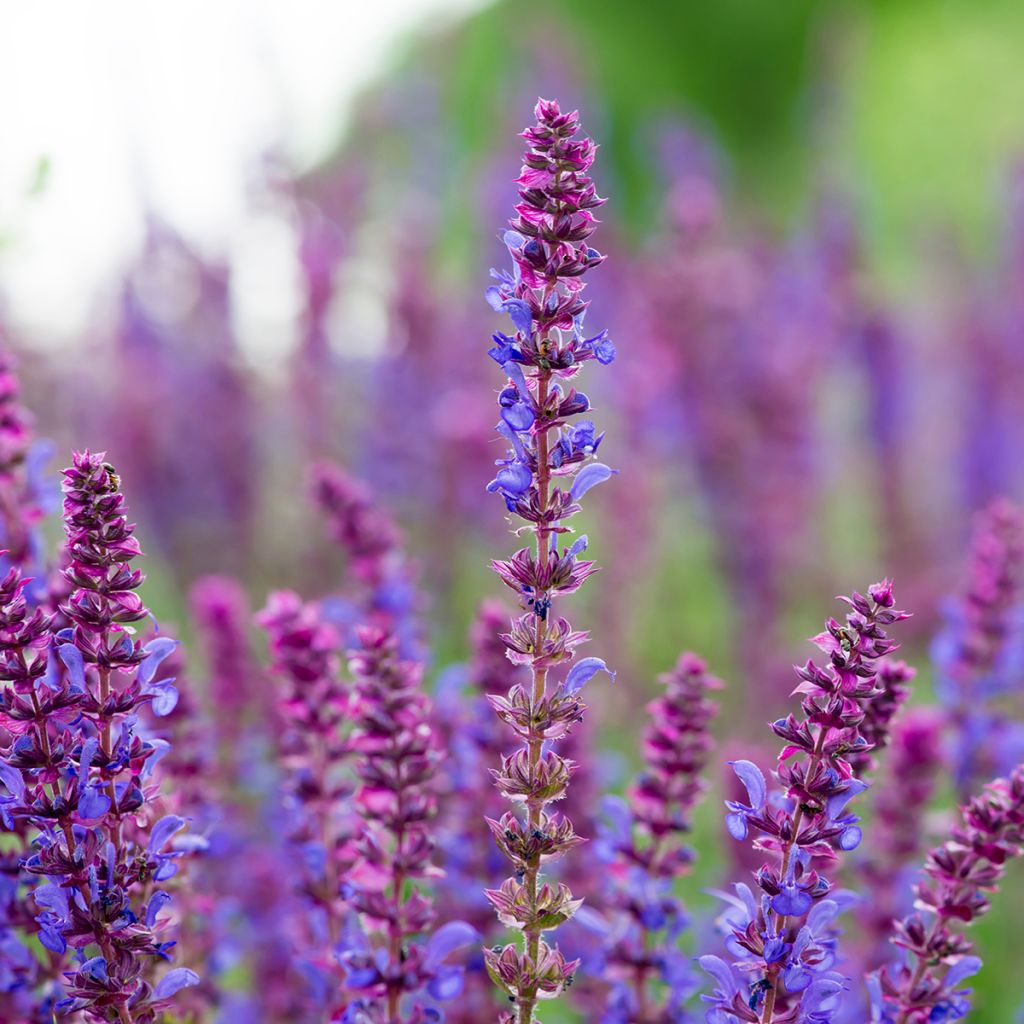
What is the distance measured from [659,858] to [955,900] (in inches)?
14.3

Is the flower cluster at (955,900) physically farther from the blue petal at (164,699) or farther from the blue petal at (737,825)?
the blue petal at (164,699)

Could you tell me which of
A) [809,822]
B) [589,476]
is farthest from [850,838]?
[589,476]

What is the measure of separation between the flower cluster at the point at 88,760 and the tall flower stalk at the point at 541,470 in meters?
0.32

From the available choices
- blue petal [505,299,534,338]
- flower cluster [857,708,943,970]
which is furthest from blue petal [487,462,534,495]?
flower cluster [857,708,943,970]

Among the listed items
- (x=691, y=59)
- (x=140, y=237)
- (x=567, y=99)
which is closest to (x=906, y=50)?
(x=691, y=59)

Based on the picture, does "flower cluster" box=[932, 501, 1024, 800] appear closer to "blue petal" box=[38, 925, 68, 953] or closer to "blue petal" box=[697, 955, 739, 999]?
"blue petal" box=[697, 955, 739, 999]

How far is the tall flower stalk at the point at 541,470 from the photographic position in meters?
1.11

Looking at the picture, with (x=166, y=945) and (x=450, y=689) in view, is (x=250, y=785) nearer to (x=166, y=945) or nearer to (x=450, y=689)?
(x=450, y=689)

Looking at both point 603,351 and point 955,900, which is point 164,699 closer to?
point 603,351

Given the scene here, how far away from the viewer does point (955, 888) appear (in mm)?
1209

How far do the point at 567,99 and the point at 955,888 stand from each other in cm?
567

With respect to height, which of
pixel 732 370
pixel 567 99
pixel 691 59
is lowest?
pixel 732 370

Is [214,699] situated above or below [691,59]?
below

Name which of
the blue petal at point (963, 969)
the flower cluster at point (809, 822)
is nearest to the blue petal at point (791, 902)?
the flower cluster at point (809, 822)
